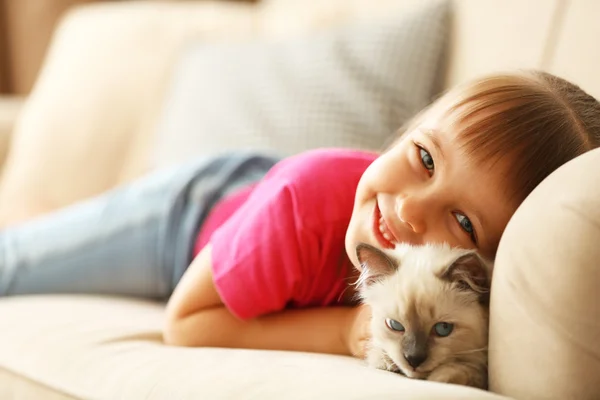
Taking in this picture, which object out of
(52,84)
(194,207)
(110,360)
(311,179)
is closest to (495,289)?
(311,179)

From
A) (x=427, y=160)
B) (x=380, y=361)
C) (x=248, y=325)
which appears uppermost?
(x=427, y=160)

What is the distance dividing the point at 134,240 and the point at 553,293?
942 millimetres

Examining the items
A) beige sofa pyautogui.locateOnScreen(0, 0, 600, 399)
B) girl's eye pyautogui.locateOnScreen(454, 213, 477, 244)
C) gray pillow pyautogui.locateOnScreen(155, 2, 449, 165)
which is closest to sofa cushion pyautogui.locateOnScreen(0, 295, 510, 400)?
beige sofa pyautogui.locateOnScreen(0, 0, 600, 399)

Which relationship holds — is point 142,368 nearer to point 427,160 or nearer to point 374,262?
point 374,262

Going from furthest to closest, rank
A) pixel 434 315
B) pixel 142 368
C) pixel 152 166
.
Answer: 1. pixel 152 166
2. pixel 142 368
3. pixel 434 315

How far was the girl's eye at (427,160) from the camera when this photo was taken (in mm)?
924

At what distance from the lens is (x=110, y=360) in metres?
0.98

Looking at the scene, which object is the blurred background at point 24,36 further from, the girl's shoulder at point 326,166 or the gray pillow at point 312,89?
the girl's shoulder at point 326,166

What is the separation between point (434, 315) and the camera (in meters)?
0.81

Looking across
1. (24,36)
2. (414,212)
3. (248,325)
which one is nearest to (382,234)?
(414,212)

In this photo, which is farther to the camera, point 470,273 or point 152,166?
point 152,166

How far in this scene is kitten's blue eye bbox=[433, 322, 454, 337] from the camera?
2.65 feet

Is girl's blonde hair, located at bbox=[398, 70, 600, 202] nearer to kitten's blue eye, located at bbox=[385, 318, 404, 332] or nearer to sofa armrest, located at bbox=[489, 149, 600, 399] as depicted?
sofa armrest, located at bbox=[489, 149, 600, 399]

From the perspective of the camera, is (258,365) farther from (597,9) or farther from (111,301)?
(597,9)
